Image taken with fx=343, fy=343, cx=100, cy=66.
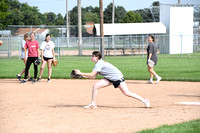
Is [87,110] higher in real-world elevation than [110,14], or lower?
lower

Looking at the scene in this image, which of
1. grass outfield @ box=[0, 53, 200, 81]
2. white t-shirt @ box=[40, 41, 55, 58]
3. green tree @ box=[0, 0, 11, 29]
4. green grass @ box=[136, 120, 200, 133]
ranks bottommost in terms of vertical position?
green grass @ box=[136, 120, 200, 133]

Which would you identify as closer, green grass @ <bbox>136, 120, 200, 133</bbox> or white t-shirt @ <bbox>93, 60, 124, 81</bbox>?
green grass @ <bbox>136, 120, 200, 133</bbox>

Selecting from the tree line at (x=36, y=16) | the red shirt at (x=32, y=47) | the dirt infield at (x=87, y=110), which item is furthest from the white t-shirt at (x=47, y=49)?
the tree line at (x=36, y=16)

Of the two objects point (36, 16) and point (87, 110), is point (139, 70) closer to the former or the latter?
point (87, 110)

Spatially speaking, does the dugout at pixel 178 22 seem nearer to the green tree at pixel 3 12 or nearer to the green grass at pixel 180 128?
the green tree at pixel 3 12

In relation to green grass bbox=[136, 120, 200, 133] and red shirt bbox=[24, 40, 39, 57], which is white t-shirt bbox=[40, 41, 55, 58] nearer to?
red shirt bbox=[24, 40, 39, 57]

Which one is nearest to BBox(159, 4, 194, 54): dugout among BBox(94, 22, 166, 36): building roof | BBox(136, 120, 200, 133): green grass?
BBox(94, 22, 166, 36): building roof

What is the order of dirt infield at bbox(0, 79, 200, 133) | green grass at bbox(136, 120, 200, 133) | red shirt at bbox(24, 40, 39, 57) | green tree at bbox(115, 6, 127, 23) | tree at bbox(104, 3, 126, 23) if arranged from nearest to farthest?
green grass at bbox(136, 120, 200, 133) < dirt infield at bbox(0, 79, 200, 133) < red shirt at bbox(24, 40, 39, 57) < tree at bbox(104, 3, 126, 23) < green tree at bbox(115, 6, 127, 23)

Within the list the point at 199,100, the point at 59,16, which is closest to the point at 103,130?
the point at 199,100

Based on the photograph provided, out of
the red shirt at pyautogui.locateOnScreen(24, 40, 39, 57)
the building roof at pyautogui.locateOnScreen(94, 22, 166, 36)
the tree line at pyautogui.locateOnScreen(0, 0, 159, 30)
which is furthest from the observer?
the tree line at pyautogui.locateOnScreen(0, 0, 159, 30)

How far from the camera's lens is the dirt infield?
6582 millimetres

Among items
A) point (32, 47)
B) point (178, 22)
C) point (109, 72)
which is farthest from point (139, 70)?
point (178, 22)

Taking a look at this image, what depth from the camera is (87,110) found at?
8.22 m

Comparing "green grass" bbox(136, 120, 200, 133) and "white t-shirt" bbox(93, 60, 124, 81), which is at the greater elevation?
"white t-shirt" bbox(93, 60, 124, 81)
